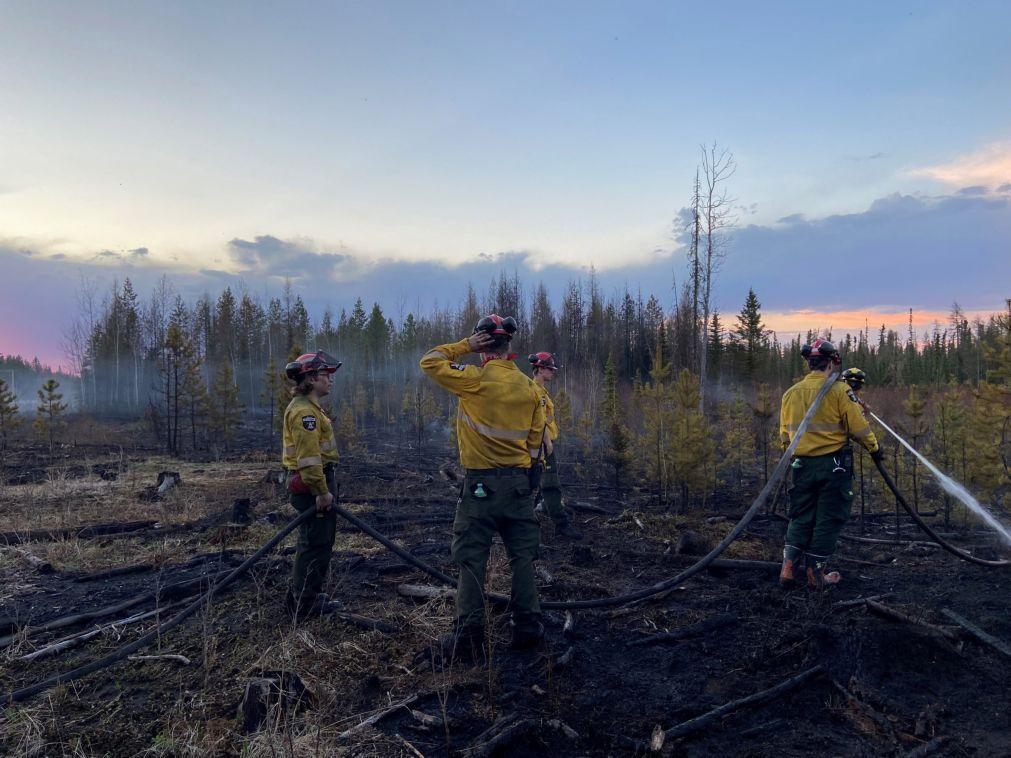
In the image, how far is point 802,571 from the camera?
629 cm

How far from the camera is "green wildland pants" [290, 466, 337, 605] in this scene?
5348mm

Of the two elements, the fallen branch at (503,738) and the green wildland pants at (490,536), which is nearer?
the fallen branch at (503,738)

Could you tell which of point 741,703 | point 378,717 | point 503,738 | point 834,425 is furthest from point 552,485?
point 503,738

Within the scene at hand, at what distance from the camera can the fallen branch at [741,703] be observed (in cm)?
344

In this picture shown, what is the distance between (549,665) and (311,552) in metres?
2.60

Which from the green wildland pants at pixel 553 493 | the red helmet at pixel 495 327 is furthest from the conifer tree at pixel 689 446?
the red helmet at pixel 495 327

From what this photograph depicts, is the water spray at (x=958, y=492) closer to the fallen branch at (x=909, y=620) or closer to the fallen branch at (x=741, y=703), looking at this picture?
the fallen branch at (x=909, y=620)

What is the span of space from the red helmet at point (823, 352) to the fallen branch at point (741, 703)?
138 inches

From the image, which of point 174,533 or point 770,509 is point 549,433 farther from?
point 174,533

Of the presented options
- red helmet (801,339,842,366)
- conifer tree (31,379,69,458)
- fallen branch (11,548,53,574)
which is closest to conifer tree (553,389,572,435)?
red helmet (801,339,842,366)

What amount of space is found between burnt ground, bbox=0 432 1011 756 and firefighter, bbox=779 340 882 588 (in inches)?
17.5

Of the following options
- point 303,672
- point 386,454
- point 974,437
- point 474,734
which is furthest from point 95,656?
point 386,454

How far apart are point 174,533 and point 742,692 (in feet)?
30.0

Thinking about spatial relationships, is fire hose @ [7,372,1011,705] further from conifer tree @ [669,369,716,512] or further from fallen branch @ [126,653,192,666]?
conifer tree @ [669,369,716,512]
